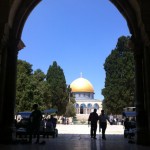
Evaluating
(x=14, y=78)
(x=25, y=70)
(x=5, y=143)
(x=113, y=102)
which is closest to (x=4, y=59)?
(x=14, y=78)

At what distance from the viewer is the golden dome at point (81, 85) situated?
115481 mm

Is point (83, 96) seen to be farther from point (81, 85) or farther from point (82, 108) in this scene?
point (81, 85)

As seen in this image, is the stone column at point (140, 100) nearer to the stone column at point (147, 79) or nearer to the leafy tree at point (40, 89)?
the stone column at point (147, 79)

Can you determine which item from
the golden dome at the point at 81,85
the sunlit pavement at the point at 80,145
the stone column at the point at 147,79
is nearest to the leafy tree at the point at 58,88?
the sunlit pavement at the point at 80,145

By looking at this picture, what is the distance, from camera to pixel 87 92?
11781 cm

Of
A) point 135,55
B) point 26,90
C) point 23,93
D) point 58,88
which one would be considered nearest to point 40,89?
point 26,90

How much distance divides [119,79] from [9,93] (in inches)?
1518

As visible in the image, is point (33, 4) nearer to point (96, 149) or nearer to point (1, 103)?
point (1, 103)

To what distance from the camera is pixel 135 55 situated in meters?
14.2

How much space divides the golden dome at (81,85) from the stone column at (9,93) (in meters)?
101

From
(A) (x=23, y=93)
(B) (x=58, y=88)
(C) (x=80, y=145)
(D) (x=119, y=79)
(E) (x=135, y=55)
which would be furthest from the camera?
(B) (x=58, y=88)

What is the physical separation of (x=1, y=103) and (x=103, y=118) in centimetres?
526


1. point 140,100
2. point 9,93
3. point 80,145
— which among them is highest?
point 9,93

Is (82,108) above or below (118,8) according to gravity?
above
